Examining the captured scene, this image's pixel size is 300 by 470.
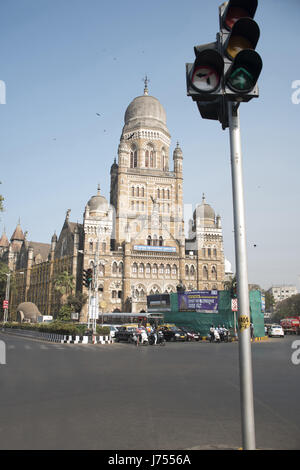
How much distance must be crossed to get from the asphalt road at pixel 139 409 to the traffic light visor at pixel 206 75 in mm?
4172

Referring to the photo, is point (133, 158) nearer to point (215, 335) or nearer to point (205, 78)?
point (215, 335)

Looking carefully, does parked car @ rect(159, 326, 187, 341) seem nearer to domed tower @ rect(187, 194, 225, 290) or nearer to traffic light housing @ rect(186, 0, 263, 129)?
traffic light housing @ rect(186, 0, 263, 129)

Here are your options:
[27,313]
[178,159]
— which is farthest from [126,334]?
[178,159]

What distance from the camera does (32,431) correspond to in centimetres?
584

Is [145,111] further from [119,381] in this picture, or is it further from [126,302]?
[119,381]

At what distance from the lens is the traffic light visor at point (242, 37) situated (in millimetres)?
3948

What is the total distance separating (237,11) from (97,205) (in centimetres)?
6487

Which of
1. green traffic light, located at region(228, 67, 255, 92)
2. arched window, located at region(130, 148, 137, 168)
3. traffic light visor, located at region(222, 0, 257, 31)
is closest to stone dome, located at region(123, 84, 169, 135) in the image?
arched window, located at region(130, 148, 137, 168)

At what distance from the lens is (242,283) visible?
13.4ft

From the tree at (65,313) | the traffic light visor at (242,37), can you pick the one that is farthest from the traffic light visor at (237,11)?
the tree at (65,313)

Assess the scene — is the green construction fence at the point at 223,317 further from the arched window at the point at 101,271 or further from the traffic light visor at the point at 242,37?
the traffic light visor at the point at 242,37

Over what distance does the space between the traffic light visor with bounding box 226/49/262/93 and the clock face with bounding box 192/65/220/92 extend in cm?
16
